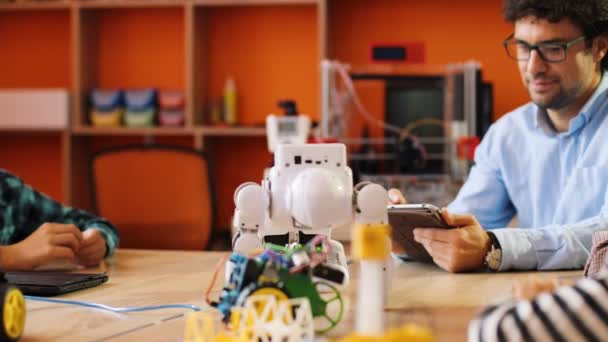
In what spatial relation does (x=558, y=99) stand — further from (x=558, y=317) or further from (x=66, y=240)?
(x=558, y=317)

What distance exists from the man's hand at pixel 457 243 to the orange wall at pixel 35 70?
276 cm

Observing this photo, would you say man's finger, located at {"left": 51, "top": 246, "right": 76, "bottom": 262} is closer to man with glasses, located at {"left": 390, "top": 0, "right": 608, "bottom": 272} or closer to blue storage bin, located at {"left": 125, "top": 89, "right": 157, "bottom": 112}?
man with glasses, located at {"left": 390, "top": 0, "right": 608, "bottom": 272}

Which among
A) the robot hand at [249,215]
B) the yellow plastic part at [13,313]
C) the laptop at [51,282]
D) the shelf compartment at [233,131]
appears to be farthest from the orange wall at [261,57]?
the yellow plastic part at [13,313]

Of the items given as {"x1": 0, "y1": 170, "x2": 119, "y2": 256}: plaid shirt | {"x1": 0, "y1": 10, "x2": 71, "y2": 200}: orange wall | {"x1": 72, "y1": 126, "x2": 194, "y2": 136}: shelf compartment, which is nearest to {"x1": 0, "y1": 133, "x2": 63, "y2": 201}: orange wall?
{"x1": 0, "y1": 10, "x2": 71, "y2": 200}: orange wall

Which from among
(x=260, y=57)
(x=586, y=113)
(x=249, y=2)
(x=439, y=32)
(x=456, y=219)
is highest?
(x=249, y=2)

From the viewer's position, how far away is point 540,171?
2.00 m

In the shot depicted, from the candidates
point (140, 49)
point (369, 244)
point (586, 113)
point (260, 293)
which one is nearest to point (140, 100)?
point (140, 49)

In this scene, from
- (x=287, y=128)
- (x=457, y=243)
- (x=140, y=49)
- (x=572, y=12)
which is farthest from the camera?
(x=140, y=49)

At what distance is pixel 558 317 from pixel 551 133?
4.68ft

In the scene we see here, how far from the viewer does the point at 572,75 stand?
6.41 feet

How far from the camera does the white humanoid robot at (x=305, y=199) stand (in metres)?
0.98

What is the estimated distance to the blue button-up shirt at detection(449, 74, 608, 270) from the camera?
189 centimetres

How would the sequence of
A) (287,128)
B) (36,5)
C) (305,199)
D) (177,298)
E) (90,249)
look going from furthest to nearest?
1. (36,5)
2. (287,128)
3. (90,249)
4. (177,298)
5. (305,199)

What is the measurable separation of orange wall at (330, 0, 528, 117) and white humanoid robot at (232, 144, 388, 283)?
2541 millimetres
